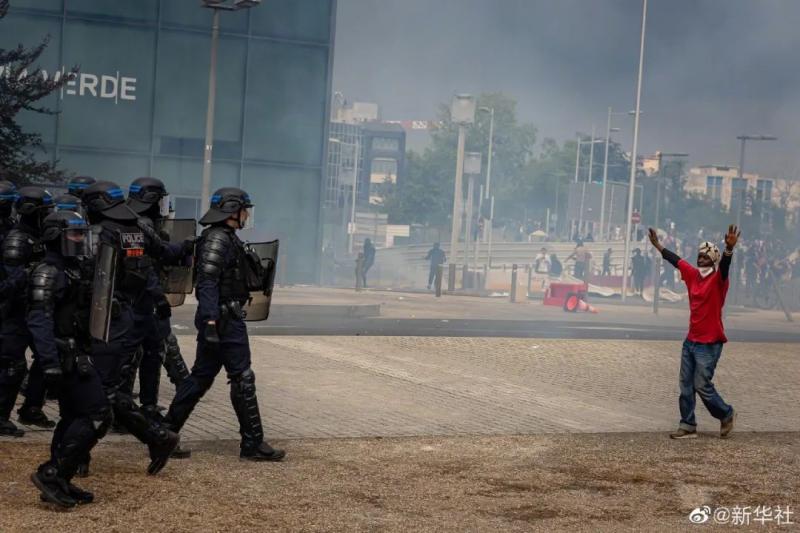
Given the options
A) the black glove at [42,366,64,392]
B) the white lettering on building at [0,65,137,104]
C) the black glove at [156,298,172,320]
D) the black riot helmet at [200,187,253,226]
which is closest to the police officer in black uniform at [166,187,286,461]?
the black riot helmet at [200,187,253,226]

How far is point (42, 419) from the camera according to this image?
340 inches

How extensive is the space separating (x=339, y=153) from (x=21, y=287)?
8722cm

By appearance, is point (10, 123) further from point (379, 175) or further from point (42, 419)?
point (379, 175)

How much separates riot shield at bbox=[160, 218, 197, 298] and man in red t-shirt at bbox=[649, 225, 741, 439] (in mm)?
3616

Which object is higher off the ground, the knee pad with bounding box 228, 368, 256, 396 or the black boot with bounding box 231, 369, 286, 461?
the knee pad with bounding box 228, 368, 256, 396

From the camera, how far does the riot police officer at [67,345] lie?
6.28m

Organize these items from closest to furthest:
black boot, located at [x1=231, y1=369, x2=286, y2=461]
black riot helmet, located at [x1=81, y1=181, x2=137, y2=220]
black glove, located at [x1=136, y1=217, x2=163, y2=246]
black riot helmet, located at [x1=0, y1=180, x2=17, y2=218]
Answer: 1. black riot helmet, located at [x1=81, y1=181, x2=137, y2=220]
2. black glove, located at [x1=136, y1=217, x2=163, y2=246]
3. black boot, located at [x1=231, y1=369, x2=286, y2=461]
4. black riot helmet, located at [x1=0, y1=180, x2=17, y2=218]

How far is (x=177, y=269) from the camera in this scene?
9.23 m

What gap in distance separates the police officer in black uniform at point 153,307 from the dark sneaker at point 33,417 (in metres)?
0.79

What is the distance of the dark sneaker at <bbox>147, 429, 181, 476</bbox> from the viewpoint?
702 cm

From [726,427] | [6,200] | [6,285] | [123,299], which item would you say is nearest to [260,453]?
[123,299]

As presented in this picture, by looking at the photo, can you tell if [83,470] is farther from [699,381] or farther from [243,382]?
[699,381]

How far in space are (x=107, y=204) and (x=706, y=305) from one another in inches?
186

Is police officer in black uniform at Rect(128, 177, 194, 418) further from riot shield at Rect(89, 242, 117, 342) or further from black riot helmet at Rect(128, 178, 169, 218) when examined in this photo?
riot shield at Rect(89, 242, 117, 342)
